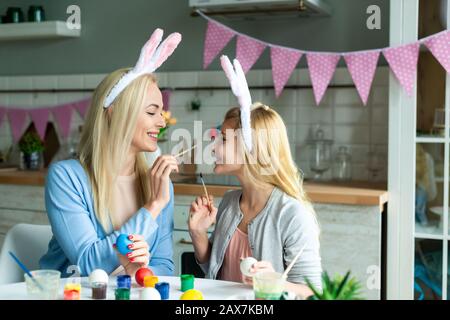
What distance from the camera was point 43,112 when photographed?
4230 mm

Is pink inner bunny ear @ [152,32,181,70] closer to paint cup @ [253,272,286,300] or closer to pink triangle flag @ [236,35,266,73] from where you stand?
paint cup @ [253,272,286,300]

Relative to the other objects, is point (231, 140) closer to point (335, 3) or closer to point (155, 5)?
point (335, 3)

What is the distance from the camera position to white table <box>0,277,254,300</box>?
5.10 feet

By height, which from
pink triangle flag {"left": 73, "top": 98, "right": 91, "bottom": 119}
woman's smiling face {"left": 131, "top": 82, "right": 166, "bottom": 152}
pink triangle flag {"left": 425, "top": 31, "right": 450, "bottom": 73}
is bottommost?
woman's smiling face {"left": 131, "top": 82, "right": 166, "bottom": 152}

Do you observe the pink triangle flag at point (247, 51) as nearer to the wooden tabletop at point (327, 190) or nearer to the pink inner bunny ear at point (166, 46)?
the wooden tabletop at point (327, 190)

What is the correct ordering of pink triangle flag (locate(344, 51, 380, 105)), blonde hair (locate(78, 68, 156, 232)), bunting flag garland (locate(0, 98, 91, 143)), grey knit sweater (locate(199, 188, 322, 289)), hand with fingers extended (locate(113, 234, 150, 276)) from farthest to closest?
bunting flag garland (locate(0, 98, 91, 143)) < pink triangle flag (locate(344, 51, 380, 105)) < blonde hair (locate(78, 68, 156, 232)) < grey knit sweater (locate(199, 188, 322, 289)) < hand with fingers extended (locate(113, 234, 150, 276))

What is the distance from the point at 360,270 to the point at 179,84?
155cm

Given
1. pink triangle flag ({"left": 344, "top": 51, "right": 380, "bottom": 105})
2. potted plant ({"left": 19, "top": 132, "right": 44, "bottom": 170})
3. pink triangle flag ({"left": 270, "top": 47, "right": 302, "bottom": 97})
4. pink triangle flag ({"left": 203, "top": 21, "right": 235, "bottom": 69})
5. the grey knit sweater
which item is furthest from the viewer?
potted plant ({"left": 19, "top": 132, "right": 44, "bottom": 170})

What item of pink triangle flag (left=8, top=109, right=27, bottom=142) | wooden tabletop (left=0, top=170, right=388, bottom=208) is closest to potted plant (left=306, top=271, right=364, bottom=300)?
wooden tabletop (left=0, top=170, right=388, bottom=208)

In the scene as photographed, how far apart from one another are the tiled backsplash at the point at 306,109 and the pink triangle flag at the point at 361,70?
218mm

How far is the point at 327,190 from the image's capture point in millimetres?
2990

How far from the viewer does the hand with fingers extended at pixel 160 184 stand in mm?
1906

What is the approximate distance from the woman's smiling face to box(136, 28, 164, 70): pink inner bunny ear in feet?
0.23

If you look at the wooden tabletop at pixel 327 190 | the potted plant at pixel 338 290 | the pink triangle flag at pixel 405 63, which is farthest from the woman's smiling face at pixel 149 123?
the pink triangle flag at pixel 405 63
